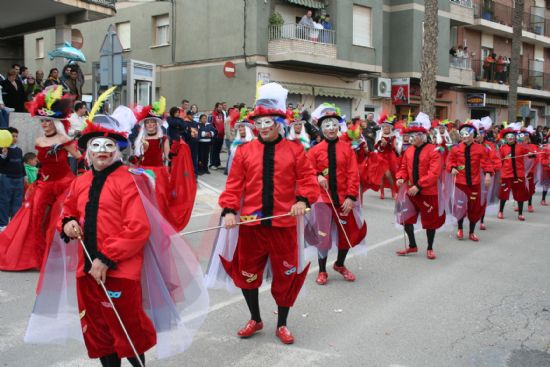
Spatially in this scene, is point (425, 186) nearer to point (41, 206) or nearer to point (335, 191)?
point (335, 191)

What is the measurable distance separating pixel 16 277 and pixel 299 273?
3.87 m

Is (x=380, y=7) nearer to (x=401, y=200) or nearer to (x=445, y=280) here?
(x=401, y=200)

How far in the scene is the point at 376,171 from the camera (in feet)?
42.1

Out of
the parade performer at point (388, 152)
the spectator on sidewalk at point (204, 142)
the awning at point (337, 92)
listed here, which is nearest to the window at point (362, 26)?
the awning at point (337, 92)

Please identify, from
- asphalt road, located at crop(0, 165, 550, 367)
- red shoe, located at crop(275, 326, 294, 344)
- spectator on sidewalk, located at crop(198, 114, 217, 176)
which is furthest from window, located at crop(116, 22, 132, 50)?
red shoe, located at crop(275, 326, 294, 344)

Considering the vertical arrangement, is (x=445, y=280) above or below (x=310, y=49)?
below

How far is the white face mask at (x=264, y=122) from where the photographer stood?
5105 mm

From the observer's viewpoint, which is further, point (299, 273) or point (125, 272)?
point (299, 273)

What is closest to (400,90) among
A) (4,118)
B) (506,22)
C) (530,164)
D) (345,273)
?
(506,22)

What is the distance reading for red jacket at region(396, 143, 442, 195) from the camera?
8.45 m

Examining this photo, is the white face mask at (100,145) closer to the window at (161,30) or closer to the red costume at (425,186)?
the red costume at (425,186)

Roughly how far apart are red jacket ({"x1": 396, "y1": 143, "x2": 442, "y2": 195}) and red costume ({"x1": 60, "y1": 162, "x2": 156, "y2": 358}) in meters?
5.52

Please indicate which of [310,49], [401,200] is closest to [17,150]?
[401,200]

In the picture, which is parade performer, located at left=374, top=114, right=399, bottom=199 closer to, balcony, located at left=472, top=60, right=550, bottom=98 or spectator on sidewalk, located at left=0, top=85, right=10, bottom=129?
spectator on sidewalk, located at left=0, top=85, right=10, bottom=129
